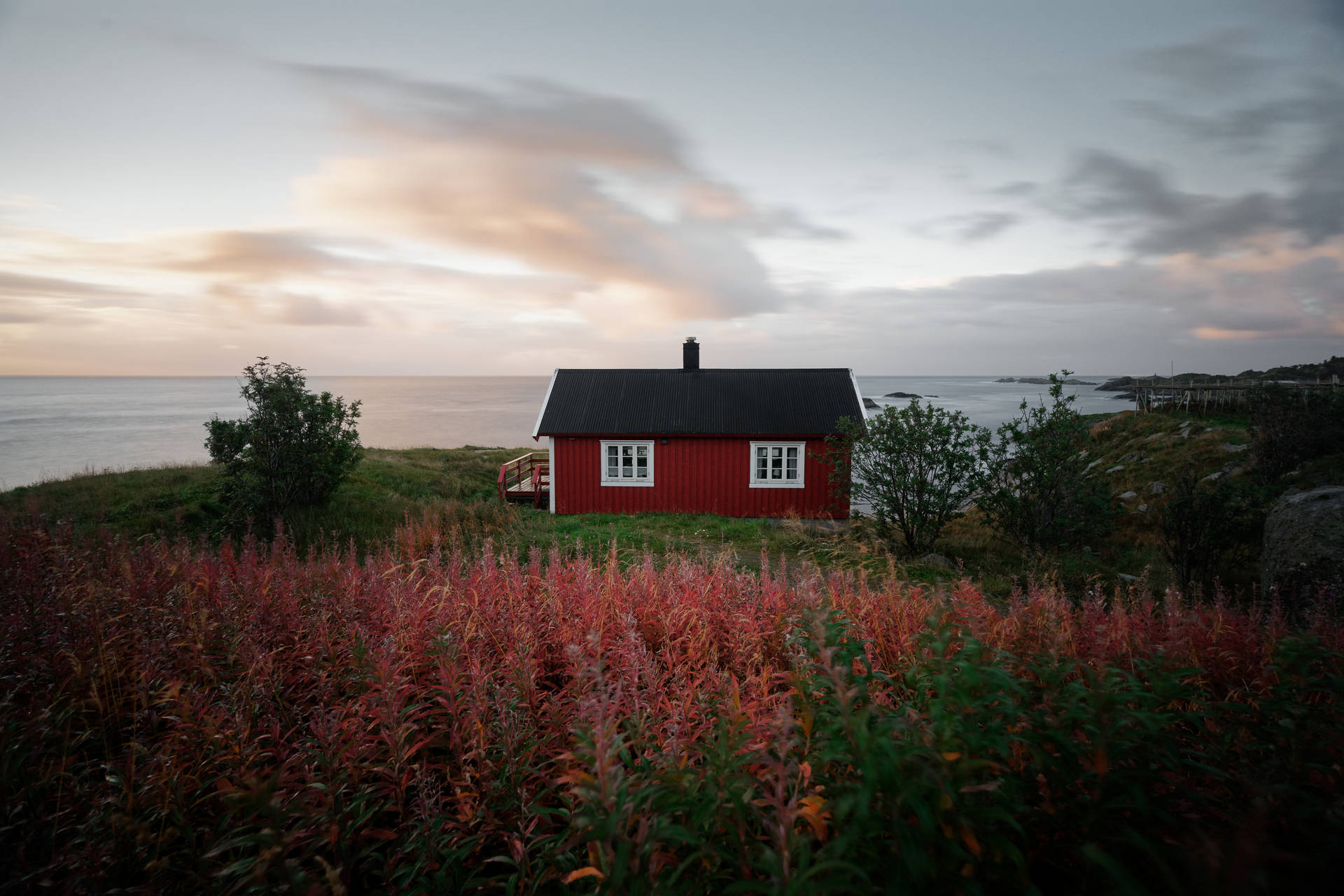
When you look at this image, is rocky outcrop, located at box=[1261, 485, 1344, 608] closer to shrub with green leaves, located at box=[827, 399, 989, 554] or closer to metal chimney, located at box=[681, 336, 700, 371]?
shrub with green leaves, located at box=[827, 399, 989, 554]

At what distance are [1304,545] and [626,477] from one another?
45.7 ft

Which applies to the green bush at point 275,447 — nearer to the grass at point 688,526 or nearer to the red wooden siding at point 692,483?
the grass at point 688,526

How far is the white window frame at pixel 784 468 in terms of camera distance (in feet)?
56.7

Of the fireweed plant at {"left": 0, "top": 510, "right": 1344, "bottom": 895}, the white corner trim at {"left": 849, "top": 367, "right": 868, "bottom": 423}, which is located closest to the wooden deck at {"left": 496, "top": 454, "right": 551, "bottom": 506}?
the white corner trim at {"left": 849, "top": 367, "right": 868, "bottom": 423}

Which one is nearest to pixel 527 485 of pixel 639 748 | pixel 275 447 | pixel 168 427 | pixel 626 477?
pixel 626 477

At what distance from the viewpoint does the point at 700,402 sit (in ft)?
59.9

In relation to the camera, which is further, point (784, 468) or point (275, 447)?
point (784, 468)

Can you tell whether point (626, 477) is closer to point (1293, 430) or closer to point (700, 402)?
point (700, 402)

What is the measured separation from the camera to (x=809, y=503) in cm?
1722

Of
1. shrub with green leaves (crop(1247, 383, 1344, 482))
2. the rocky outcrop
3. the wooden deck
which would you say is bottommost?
the wooden deck

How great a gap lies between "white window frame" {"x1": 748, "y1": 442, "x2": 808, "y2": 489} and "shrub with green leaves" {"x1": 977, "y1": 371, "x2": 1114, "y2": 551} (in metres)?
6.10

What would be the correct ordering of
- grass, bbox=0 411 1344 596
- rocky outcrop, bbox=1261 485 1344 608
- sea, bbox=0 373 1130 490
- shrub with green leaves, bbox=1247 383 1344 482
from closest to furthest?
rocky outcrop, bbox=1261 485 1344 608
grass, bbox=0 411 1344 596
shrub with green leaves, bbox=1247 383 1344 482
sea, bbox=0 373 1130 490

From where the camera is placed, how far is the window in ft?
58.0

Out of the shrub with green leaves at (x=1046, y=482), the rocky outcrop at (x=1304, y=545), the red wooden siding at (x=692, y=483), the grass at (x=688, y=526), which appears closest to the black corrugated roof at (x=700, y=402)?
the red wooden siding at (x=692, y=483)
